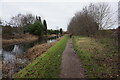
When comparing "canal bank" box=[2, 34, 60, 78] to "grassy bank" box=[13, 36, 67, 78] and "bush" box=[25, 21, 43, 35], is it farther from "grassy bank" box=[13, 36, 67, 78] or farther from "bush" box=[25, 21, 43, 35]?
"bush" box=[25, 21, 43, 35]

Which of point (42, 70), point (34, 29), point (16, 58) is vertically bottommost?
point (16, 58)

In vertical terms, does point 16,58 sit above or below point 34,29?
below

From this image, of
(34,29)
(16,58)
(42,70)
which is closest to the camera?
(42,70)

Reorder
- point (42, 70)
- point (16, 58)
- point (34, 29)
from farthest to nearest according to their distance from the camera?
point (34, 29) < point (16, 58) < point (42, 70)

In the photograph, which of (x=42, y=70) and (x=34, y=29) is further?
(x=34, y=29)

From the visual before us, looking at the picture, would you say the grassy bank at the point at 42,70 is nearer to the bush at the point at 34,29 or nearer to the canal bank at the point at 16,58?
the canal bank at the point at 16,58

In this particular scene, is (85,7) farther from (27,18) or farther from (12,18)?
(27,18)

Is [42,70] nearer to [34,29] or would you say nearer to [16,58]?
[16,58]

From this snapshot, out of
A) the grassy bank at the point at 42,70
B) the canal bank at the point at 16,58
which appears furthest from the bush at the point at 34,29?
the grassy bank at the point at 42,70

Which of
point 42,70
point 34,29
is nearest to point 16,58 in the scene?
point 42,70

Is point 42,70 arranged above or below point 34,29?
below

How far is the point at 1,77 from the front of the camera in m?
6.87

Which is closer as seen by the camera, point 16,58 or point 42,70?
point 42,70

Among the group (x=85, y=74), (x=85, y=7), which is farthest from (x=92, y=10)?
(x=85, y=74)
